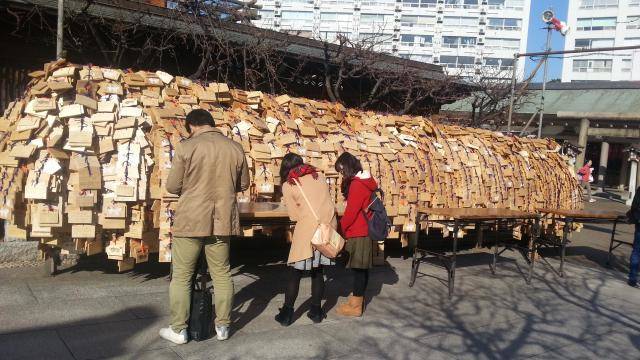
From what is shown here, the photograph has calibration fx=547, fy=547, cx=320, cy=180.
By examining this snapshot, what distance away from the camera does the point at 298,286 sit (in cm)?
524

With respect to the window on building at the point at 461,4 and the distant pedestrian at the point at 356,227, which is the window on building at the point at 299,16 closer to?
the window on building at the point at 461,4

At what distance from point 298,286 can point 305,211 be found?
0.72 m

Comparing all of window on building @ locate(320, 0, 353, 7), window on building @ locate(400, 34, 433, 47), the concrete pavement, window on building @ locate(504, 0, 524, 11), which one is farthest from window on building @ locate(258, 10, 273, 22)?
window on building @ locate(504, 0, 524, 11)

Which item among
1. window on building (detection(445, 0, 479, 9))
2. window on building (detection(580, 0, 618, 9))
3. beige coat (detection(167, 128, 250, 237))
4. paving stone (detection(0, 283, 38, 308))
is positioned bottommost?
paving stone (detection(0, 283, 38, 308))

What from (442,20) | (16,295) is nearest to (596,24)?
(442,20)

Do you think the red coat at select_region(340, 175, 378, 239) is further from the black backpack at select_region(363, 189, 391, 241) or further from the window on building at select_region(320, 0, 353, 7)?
the window on building at select_region(320, 0, 353, 7)

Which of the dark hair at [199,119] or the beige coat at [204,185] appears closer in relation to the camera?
the beige coat at [204,185]

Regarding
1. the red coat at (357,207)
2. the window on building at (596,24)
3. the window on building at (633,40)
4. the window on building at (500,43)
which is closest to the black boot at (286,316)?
the red coat at (357,207)

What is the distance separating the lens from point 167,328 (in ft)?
15.5

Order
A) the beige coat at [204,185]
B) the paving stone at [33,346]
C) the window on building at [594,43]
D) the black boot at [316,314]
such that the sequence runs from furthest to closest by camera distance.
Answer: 1. the window on building at [594,43]
2. the black boot at [316,314]
3. the beige coat at [204,185]
4. the paving stone at [33,346]

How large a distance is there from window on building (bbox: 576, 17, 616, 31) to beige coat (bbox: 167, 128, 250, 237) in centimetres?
6663

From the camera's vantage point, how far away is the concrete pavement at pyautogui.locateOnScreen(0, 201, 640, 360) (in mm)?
4598

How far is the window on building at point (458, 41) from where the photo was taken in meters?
72.0

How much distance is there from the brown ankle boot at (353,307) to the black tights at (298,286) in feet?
1.46
